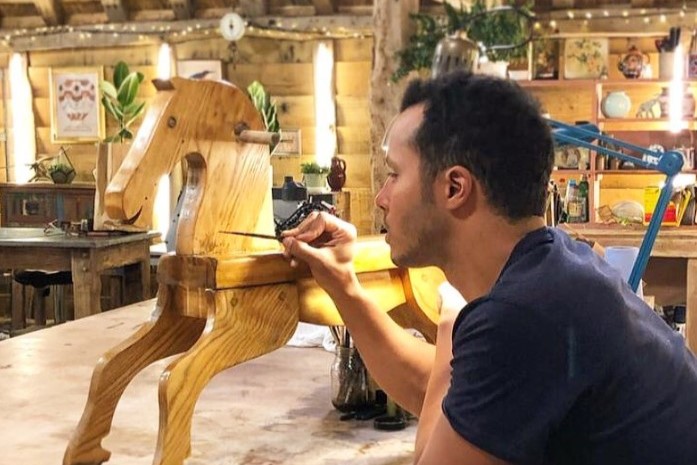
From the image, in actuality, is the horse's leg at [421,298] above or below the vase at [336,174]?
below

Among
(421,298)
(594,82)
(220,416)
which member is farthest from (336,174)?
(594,82)

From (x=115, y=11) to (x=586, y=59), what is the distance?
370 centimetres

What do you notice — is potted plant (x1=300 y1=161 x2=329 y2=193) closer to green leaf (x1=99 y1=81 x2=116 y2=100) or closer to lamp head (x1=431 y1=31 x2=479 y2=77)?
green leaf (x1=99 y1=81 x2=116 y2=100)

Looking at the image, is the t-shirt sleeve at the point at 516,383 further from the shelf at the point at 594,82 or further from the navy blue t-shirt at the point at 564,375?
the shelf at the point at 594,82

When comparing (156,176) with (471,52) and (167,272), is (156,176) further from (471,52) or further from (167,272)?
(471,52)

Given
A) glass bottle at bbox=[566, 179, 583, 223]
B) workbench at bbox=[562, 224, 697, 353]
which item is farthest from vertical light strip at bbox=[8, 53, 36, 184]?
workbench at bbox=[562, 224, 697, 353]

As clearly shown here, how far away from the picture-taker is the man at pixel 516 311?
91 cm

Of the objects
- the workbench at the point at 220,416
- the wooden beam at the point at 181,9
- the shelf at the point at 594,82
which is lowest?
the workbench at the point at 220,416

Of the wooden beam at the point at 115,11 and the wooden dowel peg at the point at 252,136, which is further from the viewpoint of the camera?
the wooden beam at the point at 115,11

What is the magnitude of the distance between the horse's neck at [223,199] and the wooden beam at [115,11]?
6.28 meters

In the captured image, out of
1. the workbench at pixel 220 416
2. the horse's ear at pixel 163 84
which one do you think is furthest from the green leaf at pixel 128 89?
the horse's ear at pixel 163 84

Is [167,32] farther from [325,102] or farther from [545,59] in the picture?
[545,59]

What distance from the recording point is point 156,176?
1.39 metres

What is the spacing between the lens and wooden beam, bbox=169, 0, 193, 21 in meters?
7.24
